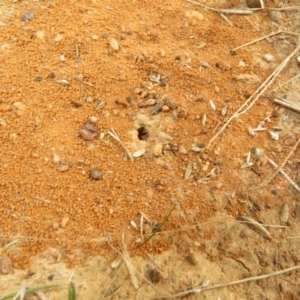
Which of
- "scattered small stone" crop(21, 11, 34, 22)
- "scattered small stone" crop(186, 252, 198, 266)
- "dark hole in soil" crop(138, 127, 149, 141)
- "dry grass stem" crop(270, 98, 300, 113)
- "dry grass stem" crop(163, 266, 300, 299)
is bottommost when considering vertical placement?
"dry grass stem" crop(163, 266, 300, 299)

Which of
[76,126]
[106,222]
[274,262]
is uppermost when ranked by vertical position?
[76,126]

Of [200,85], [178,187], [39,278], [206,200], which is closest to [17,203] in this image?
[39,278]

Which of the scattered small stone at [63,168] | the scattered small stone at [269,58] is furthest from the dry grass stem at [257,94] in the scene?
the scattered small stone at [63,168]

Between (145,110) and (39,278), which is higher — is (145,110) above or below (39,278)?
above

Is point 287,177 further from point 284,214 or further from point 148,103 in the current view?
point 148,103

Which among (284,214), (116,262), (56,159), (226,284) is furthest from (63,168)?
(284,214)

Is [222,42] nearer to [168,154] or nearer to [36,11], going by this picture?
[168,154]

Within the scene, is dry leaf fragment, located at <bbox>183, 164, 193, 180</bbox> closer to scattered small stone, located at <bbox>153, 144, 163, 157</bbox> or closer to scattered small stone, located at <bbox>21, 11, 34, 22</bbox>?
scattered small stone, located at <bbox>153, 144, 163, 157</bbox>

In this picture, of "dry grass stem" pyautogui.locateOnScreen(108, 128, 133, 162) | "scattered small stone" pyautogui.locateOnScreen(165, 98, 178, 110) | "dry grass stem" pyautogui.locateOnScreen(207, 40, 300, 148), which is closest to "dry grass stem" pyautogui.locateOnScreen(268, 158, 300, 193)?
"dry grass stem" pyautogui.locateOnScreen(207, 40, 300, 148)
